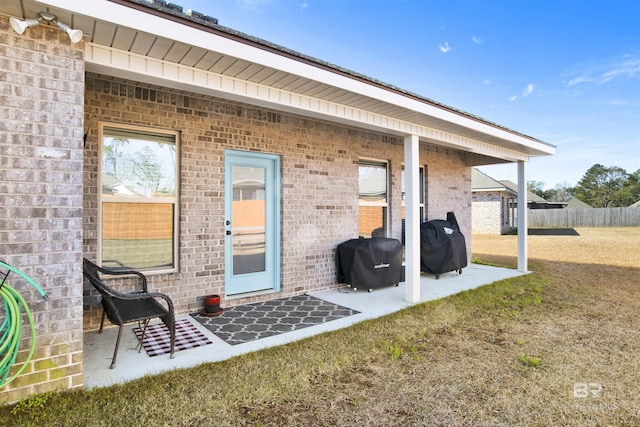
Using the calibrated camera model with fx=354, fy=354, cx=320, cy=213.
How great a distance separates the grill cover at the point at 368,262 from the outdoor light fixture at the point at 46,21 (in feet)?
14.8

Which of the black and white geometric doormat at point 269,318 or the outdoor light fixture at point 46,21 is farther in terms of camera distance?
the black and white geometric doormat at point 269,318

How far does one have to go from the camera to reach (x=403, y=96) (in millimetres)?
4359

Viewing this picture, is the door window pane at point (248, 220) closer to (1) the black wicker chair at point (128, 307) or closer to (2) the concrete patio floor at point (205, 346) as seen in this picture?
(2) the concrete patio floor at point (205, 346)

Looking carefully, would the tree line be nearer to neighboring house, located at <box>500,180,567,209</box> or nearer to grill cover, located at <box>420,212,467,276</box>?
neighboring house, located at <box>500,180,567,209</box>

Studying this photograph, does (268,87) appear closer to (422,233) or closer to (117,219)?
(117,219)

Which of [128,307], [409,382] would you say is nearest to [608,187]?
[409,382]

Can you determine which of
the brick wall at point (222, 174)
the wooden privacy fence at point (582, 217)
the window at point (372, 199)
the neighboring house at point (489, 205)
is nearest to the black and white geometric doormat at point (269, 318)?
the brick wall at point (222, 174)

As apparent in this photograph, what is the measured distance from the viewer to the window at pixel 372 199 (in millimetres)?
6906

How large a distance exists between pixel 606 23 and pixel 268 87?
19.4 m

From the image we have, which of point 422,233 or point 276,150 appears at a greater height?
point 276,150

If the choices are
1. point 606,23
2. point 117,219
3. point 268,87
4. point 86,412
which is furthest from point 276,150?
point 606,23

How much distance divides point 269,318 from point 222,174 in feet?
6.79

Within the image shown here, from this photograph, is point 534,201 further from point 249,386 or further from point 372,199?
point 249,386

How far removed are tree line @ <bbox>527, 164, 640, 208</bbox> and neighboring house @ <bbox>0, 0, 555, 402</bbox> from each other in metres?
48.4
